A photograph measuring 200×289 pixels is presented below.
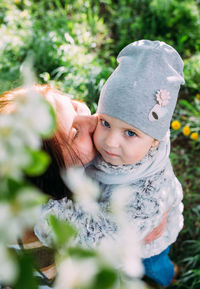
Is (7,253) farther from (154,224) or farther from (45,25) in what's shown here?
(45,25)

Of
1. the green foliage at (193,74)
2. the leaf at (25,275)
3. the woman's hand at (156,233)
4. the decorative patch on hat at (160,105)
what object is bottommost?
the woman's hand at (156,233)

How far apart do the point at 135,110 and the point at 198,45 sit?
209cm

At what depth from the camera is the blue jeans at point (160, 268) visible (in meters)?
1.64

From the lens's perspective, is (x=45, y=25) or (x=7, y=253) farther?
(x=45, y=25)

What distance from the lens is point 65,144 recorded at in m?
1.11

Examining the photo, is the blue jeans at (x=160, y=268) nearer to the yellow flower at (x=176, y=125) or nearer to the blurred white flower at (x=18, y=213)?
the yellow flower at (x=176, y=125)

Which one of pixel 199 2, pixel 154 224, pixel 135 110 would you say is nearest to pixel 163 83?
pixel 135 110

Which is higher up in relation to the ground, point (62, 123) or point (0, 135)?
point (0, 135)

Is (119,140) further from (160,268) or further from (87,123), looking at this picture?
(160,268)

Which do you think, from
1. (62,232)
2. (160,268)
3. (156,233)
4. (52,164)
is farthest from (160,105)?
(160,268)

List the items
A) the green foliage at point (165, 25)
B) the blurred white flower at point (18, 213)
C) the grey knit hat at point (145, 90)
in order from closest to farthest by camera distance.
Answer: the blurred white flower at point (18, 213) → the grey knit hat at point (145, 90) → the green foliage at point (165, 25)

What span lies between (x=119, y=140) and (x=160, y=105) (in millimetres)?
203

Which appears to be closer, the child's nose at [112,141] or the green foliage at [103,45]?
the child's nose at [112,141]

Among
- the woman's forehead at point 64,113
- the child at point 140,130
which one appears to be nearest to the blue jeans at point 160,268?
the child at point 140,130
